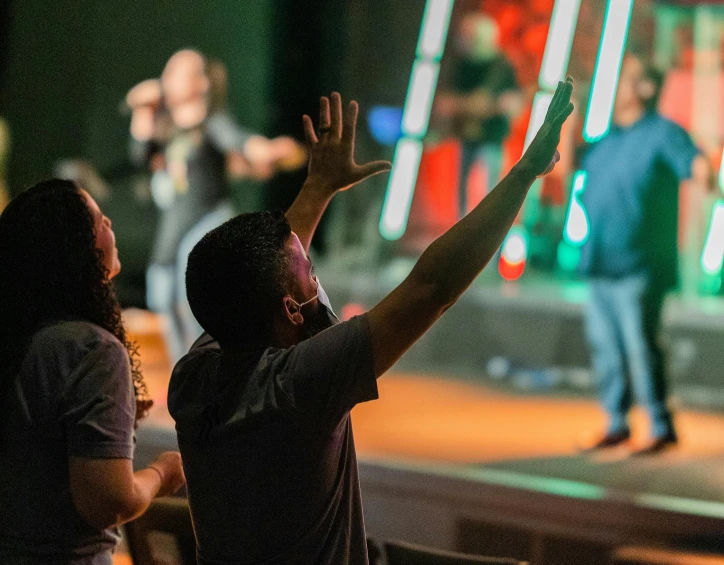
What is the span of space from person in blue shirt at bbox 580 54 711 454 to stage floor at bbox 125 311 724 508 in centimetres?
19

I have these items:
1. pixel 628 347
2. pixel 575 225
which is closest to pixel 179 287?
pixel 575 225

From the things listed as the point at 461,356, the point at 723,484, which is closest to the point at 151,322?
the point at 461,356

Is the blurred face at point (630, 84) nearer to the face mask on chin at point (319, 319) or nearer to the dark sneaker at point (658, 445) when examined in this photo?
the dark sneaker at point (658, 445)

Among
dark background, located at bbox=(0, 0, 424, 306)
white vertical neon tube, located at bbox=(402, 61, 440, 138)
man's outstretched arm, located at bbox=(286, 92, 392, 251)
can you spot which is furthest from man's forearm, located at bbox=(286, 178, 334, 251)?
dark background, located at bbox=(0, 0, 424, 306)

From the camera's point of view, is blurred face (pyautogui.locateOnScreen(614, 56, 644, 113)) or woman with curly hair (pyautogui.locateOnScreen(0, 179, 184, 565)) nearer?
woman with curly hair (pyautogui.locateOnScreen(0, 179, 184, 565))

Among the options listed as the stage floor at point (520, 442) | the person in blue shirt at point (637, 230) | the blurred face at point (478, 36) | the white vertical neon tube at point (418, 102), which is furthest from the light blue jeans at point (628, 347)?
the blurred face at point (478, 36)

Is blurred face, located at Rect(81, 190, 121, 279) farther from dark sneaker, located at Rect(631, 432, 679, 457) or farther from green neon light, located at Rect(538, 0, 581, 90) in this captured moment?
green neon light, located at Rect(538, 0, 581, 90)

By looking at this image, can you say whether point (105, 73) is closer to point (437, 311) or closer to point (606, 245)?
point (606, 245)

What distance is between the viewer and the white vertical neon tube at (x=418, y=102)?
470 cm

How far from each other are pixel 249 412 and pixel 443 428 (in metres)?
2.88

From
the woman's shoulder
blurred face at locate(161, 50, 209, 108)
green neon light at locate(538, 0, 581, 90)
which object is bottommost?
the woman's shoulder

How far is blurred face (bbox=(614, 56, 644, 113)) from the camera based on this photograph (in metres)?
3.41

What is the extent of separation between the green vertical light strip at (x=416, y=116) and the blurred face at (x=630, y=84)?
134 cm

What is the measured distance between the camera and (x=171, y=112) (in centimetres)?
432
